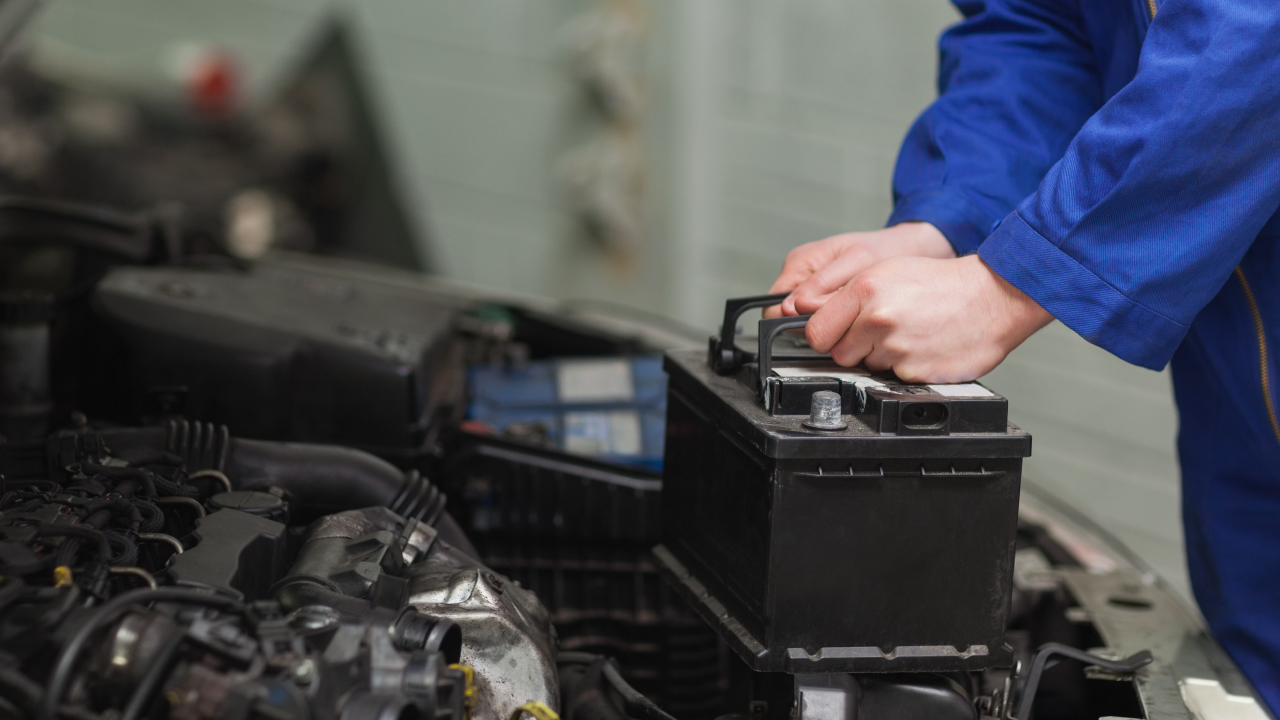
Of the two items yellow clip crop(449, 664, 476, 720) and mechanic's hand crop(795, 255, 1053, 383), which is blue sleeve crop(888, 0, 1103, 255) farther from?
yellow clip crop(449, 664, 476, 720)

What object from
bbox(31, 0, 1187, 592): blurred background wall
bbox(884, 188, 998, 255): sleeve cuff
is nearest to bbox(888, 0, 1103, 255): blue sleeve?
bbox(884, 188, 998, 255): sleeve cuff

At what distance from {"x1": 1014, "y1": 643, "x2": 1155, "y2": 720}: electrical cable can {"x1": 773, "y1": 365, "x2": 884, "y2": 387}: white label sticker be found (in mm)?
292

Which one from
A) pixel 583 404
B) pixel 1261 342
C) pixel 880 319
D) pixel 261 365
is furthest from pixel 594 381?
pixel 1261 342

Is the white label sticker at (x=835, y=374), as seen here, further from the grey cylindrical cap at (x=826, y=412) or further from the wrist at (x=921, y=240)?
the wrist at (x=921, y=240)

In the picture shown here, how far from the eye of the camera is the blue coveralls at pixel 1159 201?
763mm

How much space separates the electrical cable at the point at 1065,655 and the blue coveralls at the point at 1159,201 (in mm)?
146

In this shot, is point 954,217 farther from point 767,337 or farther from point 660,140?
point 660,140

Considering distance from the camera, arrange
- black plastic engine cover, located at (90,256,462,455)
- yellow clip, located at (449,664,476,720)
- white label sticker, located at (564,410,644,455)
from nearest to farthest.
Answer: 1. yellow clip, located at (449,664,476,720)
2. black plastic engine cover, located at (90,256,462,455)
3. white label sticker, located at (564,410,644,455)

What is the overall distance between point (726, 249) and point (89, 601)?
108 inches

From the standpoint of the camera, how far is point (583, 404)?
136cm

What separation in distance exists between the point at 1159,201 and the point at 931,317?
0.62 ft

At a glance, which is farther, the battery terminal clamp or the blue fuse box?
the blue fuse box

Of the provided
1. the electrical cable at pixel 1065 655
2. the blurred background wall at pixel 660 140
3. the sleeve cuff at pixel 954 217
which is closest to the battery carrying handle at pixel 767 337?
the sleeve cuff at pixel 954 217

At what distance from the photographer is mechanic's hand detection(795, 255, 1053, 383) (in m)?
0.80
